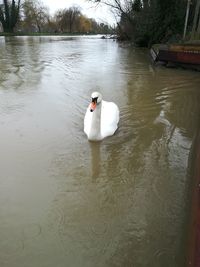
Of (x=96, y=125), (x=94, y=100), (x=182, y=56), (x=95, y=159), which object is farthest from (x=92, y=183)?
(x=182, y=56)

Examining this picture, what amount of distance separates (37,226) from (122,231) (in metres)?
0.93

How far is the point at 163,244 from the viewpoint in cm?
329

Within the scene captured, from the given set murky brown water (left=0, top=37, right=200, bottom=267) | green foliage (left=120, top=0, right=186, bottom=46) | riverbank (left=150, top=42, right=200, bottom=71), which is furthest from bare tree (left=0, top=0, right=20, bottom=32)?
murky brown water (left=0, top=37, right=200, bottom=267)

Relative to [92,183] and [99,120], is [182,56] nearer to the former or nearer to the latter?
[99,120]

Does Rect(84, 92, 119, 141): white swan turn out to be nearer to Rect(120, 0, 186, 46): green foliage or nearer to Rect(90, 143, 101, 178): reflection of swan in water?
Rect(90, 143, 101, 178): reflection of swan in water

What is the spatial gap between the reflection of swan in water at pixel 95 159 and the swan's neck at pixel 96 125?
14cm

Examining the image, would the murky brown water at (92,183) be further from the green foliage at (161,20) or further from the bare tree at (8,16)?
the bare tree at (8,16)

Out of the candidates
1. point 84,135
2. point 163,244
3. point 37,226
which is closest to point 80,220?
point 37,226

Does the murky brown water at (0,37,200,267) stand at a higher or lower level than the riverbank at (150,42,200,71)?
lower

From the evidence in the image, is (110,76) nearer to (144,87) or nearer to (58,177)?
(144,87)

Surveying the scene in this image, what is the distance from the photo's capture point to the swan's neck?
5484 mm

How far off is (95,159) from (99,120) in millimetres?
744

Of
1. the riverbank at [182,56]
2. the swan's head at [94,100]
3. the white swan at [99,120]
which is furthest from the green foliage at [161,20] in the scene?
the swan's head at [94,100]

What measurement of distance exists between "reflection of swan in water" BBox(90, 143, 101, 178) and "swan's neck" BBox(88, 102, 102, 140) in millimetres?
138
